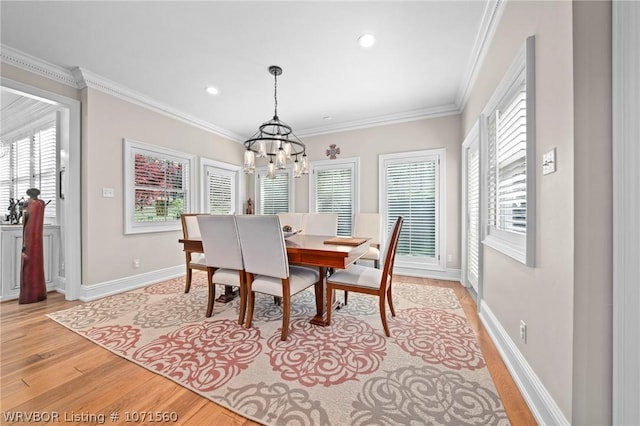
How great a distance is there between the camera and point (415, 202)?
4105 millimetres

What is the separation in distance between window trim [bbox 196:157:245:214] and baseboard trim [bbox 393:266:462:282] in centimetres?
351

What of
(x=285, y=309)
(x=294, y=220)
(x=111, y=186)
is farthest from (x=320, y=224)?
(x=111, y=186)

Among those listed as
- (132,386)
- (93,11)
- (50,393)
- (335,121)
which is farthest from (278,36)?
(50,393)

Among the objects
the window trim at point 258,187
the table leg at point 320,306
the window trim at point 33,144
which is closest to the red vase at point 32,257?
the window trim at point 33,144

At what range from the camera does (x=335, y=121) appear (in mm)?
4504

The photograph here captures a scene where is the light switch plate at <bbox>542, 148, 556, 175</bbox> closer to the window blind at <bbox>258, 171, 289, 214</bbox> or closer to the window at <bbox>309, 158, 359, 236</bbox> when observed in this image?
the window at <bbox>309, 158, 359, 236</bbox>

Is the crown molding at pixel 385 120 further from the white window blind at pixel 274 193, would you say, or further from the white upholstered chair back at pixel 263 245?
the white upholstered chair back at pixel 263 245

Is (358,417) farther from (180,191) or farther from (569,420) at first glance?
(180,191)

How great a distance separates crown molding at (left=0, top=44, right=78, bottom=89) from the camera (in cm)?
250

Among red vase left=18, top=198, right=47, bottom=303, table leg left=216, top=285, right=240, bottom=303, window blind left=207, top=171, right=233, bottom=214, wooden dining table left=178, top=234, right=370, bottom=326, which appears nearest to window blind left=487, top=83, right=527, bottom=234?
wooden dining table left=178, top=234, right=370, bottom=326

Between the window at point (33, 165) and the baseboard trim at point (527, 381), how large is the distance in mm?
5329

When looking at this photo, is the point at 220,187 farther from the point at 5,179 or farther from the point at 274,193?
the point at 5,179

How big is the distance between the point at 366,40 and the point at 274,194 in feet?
11.7

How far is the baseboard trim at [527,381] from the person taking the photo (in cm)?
117
